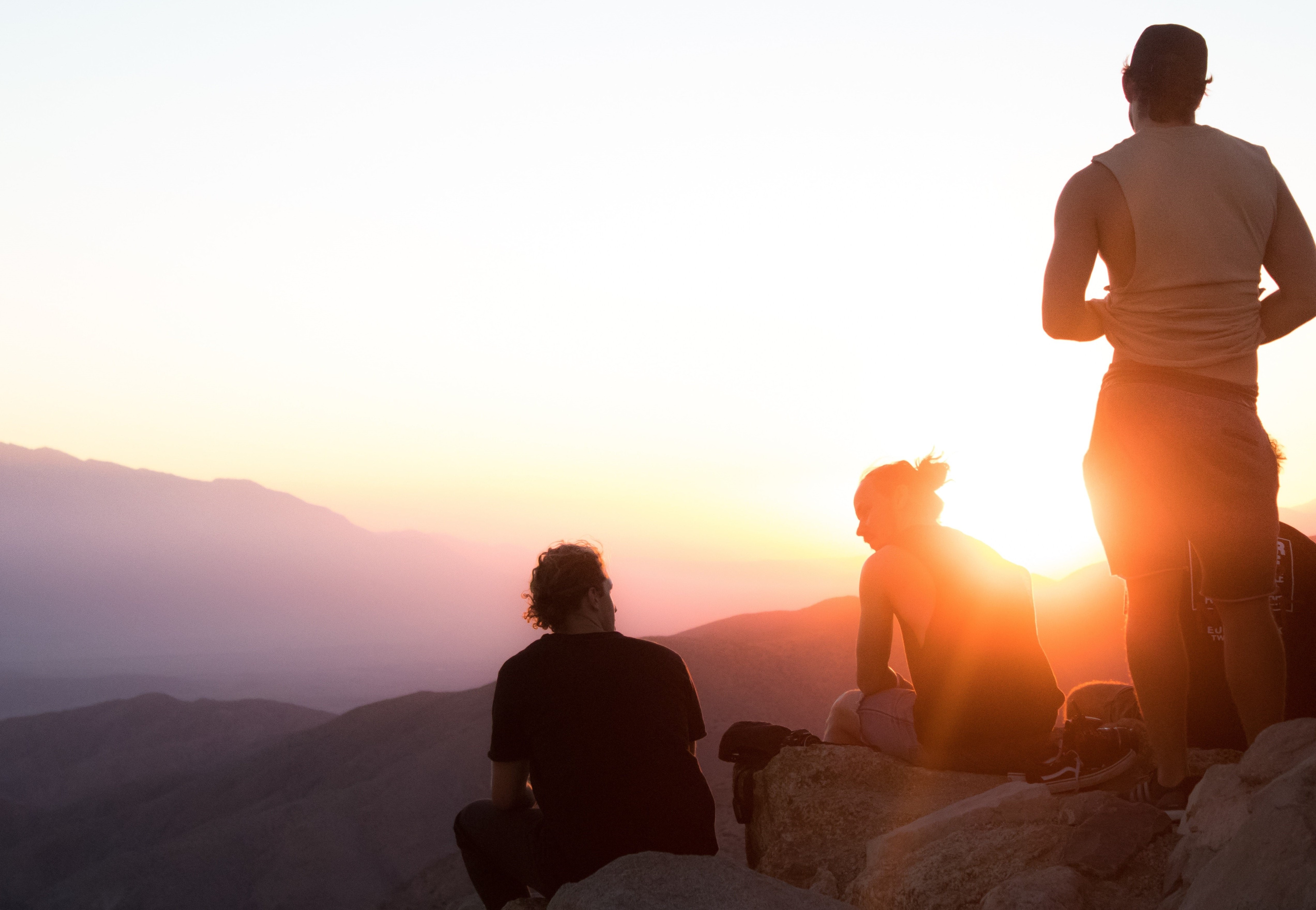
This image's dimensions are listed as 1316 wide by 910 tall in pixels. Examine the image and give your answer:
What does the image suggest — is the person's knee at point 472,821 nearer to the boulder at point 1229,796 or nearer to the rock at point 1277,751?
the boulder at point 1229,796

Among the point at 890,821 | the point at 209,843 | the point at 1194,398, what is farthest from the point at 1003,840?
the point at 209,843

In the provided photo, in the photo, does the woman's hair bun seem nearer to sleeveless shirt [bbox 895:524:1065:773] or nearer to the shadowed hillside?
sleeveless shirt [bbox 895:524:1065:773]

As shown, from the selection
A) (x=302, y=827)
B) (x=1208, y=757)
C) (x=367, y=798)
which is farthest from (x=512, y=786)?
(x=302, y=827)

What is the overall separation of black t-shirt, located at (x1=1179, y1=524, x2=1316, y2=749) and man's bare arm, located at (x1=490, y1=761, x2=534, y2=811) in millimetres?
2262

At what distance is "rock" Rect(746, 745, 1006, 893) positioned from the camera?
3922mm

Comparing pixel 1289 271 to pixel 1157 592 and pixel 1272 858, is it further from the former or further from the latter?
pixel 1272 858

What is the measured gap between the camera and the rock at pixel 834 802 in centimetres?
392

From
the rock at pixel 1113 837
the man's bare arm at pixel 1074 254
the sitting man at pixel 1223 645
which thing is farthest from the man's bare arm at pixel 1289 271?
the rock at pixel 1113 837

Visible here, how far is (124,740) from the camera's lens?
56094mm

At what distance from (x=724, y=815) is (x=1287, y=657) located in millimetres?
12968

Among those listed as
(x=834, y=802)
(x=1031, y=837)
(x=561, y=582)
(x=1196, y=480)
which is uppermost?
(x=1196, y=480)

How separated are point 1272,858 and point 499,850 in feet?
7.64

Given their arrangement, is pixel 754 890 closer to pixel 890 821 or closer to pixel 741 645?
pixel 890 821

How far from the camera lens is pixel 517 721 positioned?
9.86 ft
